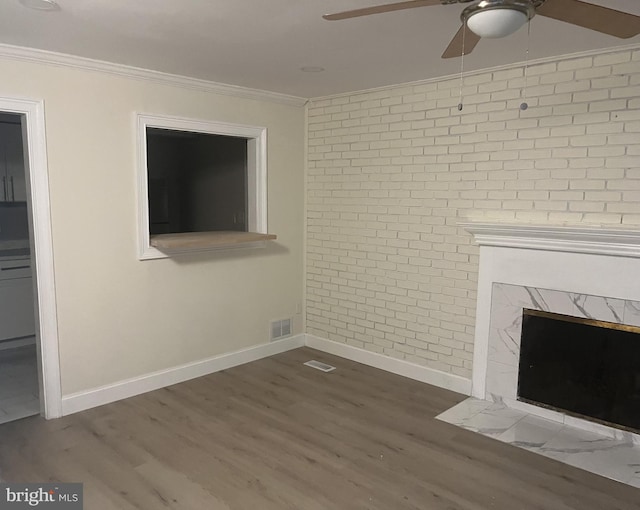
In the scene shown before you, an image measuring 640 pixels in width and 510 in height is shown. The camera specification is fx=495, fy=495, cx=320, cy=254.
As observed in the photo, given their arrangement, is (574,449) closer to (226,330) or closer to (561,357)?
(561,357)

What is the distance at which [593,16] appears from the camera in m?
1.76

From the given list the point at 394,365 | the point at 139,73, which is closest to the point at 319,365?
the point at 394,365

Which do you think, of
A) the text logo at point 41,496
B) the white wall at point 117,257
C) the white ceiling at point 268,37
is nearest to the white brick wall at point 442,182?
the white ceiling at point 268,37

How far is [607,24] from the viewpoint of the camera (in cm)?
181

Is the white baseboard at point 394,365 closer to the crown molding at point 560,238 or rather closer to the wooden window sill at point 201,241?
the crown molding at point 560,238

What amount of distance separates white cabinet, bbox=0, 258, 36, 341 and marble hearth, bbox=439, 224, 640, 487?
12.9 feet

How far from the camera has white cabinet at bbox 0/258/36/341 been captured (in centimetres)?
458

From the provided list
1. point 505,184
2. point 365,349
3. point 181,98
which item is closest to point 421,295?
point 365,349

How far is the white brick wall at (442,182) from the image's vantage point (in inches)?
121

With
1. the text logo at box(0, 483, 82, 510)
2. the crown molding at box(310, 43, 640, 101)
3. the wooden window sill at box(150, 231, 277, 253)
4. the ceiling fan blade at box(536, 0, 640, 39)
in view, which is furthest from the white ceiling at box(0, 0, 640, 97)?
the text logo at box(0, 483, 82, 510)

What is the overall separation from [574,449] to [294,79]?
319 centimetres

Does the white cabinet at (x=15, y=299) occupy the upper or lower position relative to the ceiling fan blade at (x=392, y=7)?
lower

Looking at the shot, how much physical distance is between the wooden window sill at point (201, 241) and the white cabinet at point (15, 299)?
64.6 inches

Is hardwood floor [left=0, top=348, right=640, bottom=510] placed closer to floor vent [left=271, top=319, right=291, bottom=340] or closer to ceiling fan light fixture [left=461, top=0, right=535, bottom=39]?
floor vent [left=271, top=319, right=291, bottom=340]
